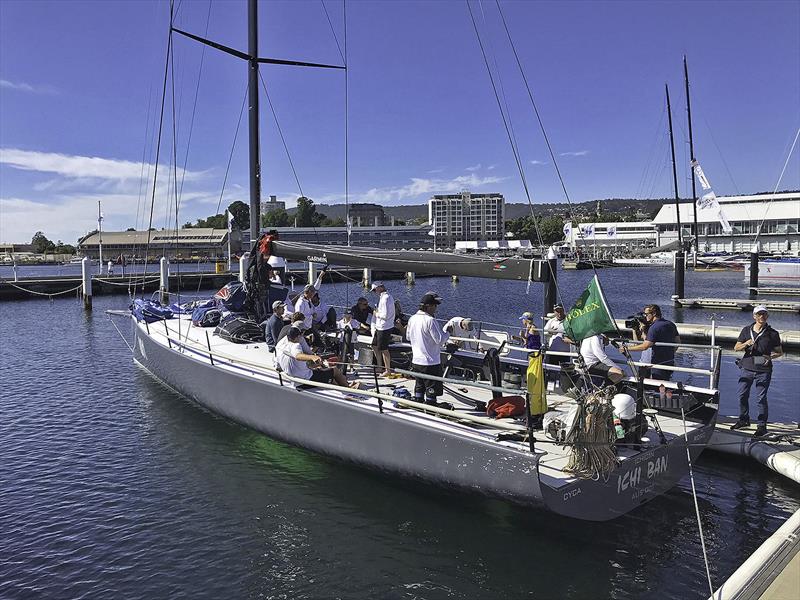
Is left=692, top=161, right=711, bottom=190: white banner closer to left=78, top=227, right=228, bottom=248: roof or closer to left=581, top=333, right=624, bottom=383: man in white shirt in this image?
left=581, top=333, right=624, bottom=383: man in white shirt

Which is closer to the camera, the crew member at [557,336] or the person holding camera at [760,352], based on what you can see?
the person holding camera at [760,352]

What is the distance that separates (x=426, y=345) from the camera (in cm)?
800

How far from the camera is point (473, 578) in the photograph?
6.26 m

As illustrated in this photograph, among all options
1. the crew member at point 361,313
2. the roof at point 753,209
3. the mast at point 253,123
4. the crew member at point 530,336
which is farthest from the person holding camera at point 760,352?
the roof at point 753,209

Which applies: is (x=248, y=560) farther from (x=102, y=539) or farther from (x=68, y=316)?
(x=68, y=316)

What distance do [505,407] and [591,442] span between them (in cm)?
163

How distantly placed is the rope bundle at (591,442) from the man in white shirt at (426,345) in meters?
2.25

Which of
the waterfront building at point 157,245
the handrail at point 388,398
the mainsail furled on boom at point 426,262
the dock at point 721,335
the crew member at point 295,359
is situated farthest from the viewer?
the waterfront building at point 157,245

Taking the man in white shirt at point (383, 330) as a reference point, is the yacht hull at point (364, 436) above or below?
below

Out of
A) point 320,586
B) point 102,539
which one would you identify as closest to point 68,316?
point 102,539

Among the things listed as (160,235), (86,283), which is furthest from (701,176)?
(160,235)

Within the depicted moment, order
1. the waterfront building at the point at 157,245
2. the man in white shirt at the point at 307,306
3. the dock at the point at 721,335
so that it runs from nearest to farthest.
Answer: the man in white shirt at the point at 307,306, the dock at the point at 721,335, the waterfront building at the point at 157,245

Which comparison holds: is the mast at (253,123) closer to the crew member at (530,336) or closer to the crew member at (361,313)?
the crew member at (361,313)

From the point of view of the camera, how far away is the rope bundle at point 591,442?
20.3 ft
